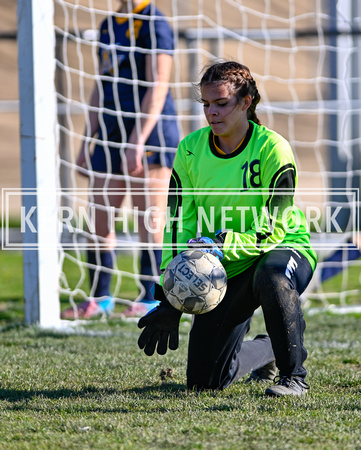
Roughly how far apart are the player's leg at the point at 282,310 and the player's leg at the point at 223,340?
5.0 inches

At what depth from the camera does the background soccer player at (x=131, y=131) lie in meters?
5.48

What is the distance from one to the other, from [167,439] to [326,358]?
1.88 meters

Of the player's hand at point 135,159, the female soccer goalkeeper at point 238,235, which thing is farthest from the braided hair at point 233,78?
the player's hand at point 135,159

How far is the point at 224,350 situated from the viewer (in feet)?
11.2

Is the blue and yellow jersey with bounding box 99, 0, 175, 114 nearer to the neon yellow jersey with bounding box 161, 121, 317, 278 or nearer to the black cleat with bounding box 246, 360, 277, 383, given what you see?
the neon yellow jersey with bounding box 161, 121, 317, 278

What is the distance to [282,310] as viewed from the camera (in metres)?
3.15

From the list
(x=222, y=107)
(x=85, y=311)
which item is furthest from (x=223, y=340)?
(x=85, y=311)

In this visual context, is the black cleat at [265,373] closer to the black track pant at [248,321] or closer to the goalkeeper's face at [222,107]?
the black track pant at [248,321]

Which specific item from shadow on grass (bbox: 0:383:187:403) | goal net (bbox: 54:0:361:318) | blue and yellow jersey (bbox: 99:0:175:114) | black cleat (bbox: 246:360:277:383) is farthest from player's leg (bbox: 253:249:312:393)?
blue and yellow jersey (bbox: 99:0:175:114)

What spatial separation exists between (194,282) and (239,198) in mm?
560

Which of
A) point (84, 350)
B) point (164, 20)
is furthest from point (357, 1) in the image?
point (84, 350)

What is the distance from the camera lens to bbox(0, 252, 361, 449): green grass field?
2561 mm

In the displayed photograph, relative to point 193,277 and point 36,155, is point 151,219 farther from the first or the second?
point 193,277

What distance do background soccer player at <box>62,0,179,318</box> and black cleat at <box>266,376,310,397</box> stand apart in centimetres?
236
